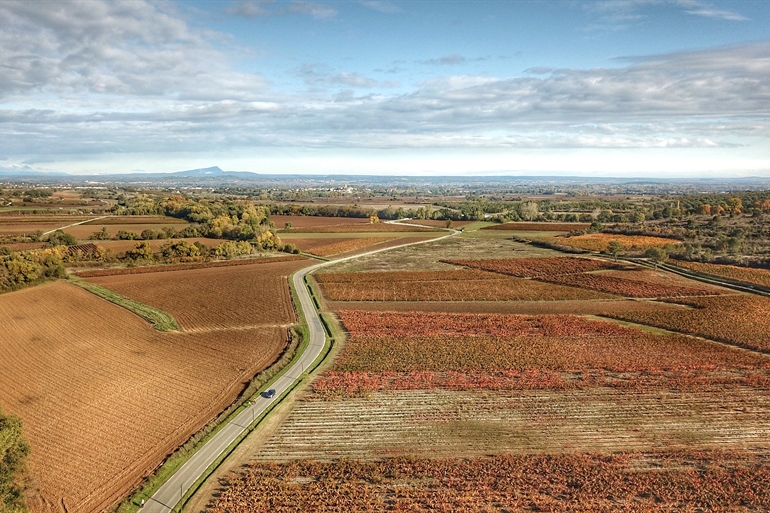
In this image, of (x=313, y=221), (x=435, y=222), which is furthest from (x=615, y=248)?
(x=313, y=221)

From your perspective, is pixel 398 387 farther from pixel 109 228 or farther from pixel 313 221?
pixel 313 221

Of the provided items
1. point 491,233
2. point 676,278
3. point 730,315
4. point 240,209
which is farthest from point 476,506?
point 240,209

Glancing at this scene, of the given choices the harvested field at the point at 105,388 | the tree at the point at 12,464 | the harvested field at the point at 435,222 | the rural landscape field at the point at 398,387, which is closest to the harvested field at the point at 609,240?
the rural landscape field at the point at 398,387

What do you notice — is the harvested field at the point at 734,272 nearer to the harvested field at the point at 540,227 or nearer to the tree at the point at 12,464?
the harvested field at the point at 540,227

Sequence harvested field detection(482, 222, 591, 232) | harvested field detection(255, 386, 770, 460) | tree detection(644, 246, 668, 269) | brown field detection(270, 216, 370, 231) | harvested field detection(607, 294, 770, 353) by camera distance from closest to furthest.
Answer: harvested field detection(255, 386, 770, 460) → harvested field detection(607, 294, 770, 353) → tree detection(644, 246, 668, 269) → harvested field detection(482, 222, 591, 232) → brown field detection(270, 216, 370, 231)

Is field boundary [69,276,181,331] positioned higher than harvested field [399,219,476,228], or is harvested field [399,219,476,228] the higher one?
harvested field [399,219,476,228]

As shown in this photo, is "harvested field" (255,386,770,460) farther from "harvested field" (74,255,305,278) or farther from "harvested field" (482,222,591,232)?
"harvested field" (482,222,591,232)

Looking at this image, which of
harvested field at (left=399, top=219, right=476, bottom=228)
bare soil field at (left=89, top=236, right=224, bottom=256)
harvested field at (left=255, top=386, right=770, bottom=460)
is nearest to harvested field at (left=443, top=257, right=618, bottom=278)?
harvested field at (left=255, top=386, right=770, bottom=460)
